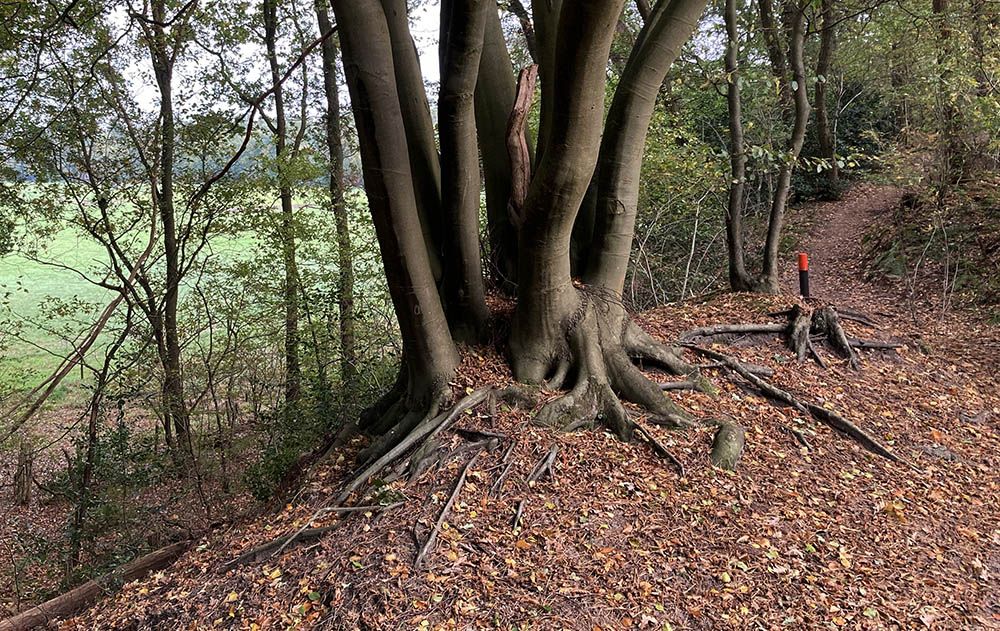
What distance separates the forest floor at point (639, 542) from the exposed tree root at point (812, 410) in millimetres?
124

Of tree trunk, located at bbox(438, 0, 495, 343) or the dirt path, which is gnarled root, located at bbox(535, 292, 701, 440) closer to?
tree trunk, located at bbox(438, 0, 495, 343)

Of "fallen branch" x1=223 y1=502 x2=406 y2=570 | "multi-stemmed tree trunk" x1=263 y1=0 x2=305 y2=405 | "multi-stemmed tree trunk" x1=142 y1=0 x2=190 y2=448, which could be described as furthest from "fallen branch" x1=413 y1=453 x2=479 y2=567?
"multi-stemmed tree trunk" x1=142 y1=0 x2=190 y2=448

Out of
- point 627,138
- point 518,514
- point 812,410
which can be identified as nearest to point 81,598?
point 518,514

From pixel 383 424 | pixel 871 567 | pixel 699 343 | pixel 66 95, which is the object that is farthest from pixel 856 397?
pixel 66 95

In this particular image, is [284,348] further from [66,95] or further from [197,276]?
[66,95]

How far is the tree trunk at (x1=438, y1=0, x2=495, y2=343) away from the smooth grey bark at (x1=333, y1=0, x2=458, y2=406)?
1.08ft

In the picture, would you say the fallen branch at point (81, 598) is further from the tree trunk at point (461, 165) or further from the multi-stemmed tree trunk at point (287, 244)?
the multi-stemmed tree trunk at point (287, 244)

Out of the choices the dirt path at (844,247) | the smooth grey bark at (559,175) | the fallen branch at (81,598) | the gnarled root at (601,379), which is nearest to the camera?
the smooth grey bark at (559,175)

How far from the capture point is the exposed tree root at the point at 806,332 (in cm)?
660

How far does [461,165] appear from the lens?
15.6 feet

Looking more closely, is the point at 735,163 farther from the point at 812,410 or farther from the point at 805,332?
the point at 812,410

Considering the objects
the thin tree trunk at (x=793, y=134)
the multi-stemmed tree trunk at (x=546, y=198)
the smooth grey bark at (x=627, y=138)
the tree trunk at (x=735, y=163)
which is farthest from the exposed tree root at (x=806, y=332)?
the tree trunk at (x=735, y=163)

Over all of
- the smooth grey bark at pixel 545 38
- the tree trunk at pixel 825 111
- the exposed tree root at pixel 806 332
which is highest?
the tree trunk at pixel 825 111

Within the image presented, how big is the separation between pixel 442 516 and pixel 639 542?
1172mm
